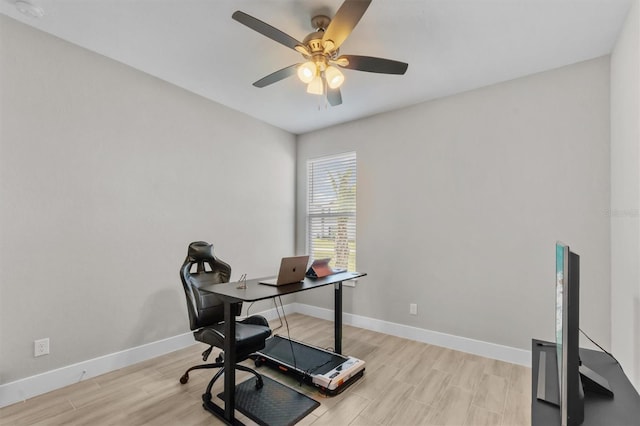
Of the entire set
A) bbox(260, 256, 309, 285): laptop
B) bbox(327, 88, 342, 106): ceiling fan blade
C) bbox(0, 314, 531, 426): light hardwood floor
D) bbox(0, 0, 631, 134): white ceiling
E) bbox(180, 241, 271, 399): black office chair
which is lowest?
bbox(0, 314, 531, 426): light hardwood floor

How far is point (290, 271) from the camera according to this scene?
251 centimetres

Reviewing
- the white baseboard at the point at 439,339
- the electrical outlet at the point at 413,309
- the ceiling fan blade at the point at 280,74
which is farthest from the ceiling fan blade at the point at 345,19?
the white baseboard at the point at 439,339

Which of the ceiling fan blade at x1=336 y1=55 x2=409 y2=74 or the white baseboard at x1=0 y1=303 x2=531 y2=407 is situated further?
the white baseboard at x1=0 y1=303 x2=531 y2=407

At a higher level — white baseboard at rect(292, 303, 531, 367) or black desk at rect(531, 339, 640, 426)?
black desk at rect(531, 339, 640, 426)

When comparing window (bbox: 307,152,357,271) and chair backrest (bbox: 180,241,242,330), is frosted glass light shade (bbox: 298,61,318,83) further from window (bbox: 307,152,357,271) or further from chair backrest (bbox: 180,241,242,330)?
window (bbox: 307,152,357,271)

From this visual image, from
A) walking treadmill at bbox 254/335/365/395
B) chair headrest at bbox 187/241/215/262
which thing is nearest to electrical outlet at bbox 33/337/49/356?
chair headrest at bbox 187/241/215/262

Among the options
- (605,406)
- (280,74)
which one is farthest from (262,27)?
(605,406)

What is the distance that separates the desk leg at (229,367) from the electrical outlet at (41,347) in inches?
59.5

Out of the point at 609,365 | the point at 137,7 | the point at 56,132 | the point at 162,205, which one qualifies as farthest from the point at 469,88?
the point at 56,132

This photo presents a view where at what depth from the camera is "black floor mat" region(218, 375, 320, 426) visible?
6.55 ft

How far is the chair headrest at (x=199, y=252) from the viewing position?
101 inches

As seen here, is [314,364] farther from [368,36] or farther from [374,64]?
[368,36]

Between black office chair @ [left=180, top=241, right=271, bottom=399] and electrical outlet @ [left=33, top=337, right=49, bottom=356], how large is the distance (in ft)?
3.38

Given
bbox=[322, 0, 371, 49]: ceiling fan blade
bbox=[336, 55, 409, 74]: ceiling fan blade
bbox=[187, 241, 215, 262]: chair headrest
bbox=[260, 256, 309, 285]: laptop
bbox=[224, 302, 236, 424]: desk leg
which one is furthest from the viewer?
bbox=[187, 241, 215, 262]: chair headrest
